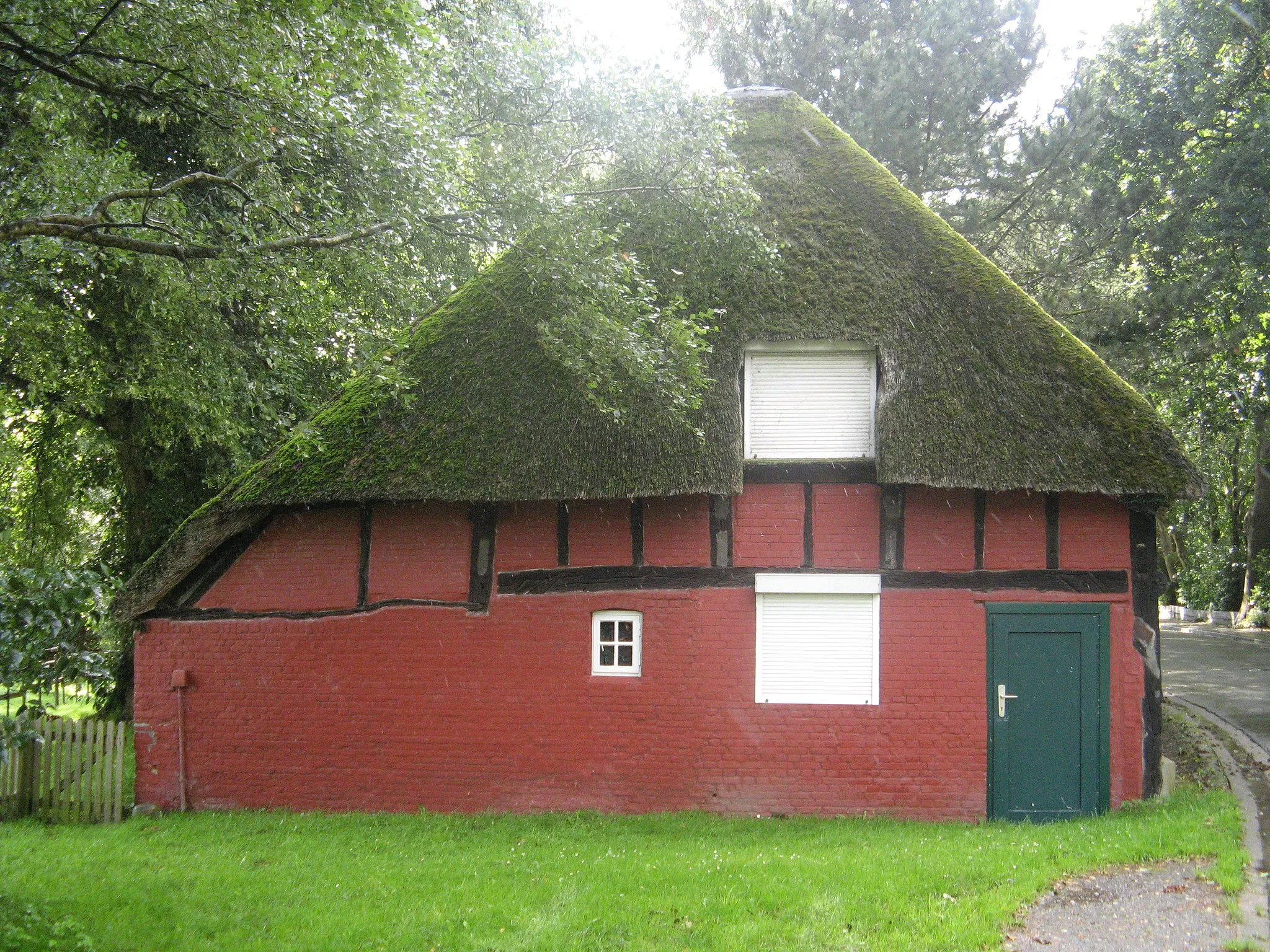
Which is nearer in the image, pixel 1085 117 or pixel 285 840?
pixel 285 840

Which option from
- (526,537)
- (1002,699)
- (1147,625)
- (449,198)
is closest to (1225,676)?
(1147,625)

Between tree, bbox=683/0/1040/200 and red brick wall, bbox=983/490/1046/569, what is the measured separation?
1070 cm

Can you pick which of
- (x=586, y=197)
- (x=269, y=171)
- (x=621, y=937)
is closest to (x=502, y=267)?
(x=586, y=197)

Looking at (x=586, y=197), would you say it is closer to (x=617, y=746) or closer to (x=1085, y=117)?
(x=617, y=746)

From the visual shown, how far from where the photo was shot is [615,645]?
9.16m

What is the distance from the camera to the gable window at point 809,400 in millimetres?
9203

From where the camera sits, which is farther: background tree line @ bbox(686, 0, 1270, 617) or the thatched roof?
background tree line @ bbox(686, 0, 1270, 617)

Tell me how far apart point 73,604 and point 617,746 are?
502 centimetres

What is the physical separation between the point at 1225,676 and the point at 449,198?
15221 millimetres

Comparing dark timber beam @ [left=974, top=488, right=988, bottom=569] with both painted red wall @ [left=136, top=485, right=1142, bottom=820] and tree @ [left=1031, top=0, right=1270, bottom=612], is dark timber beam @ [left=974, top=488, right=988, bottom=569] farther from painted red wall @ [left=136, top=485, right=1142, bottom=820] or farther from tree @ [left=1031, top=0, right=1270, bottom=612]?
tree @ [left=1031, top=0, right=1270, bottom=612]

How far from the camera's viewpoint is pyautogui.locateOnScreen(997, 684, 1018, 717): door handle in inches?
347

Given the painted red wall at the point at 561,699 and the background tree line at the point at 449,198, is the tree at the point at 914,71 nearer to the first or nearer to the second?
the background tree line at the point at 449,198

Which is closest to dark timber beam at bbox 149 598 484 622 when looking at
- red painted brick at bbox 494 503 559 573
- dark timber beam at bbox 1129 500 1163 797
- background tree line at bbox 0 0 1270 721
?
red painted brick at bbox 494 503 559 573

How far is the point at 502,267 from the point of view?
33.7 feet
